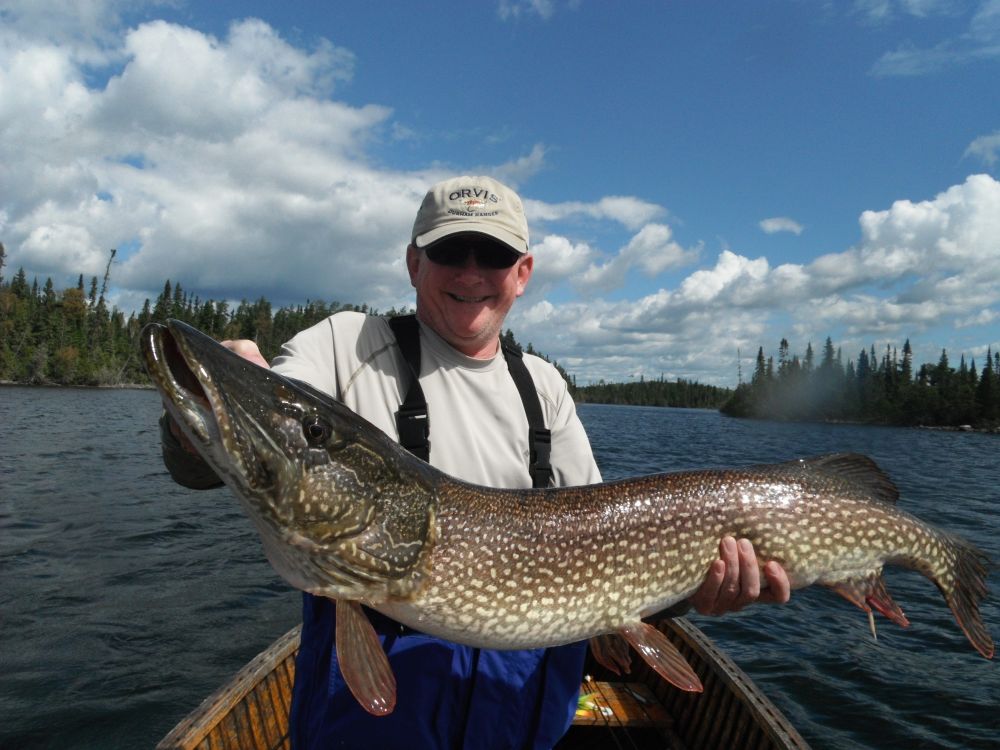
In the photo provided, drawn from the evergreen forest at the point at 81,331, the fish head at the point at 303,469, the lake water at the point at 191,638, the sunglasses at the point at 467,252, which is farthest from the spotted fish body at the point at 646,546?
the evergreen forest at the point at 81,331

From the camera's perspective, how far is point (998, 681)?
8.13 metres

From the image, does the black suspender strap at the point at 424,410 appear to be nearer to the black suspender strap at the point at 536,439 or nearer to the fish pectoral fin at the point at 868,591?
the black suspender strap at the point at 536,439

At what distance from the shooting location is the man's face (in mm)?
2910

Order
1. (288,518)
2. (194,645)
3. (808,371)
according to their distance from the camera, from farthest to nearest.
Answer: (808,371), (194,645), (288,518)

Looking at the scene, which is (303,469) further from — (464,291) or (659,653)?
(659,653)

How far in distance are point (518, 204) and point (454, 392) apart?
0.99m

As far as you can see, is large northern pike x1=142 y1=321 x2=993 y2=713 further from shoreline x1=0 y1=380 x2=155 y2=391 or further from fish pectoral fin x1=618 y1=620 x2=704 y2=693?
shoreline x1=0 y1=380 x2=155 y2=391

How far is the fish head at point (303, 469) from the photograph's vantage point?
1.88 m

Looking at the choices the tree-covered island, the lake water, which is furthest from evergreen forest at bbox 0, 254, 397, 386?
the lake water

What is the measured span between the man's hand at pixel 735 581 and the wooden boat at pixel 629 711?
156 cm

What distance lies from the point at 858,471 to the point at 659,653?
138 centimetres

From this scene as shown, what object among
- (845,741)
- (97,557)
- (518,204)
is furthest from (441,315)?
(97,557)

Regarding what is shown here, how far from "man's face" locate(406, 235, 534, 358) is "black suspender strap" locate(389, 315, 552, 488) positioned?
0.14 m

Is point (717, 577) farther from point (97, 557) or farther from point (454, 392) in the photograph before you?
point (97, 557)
